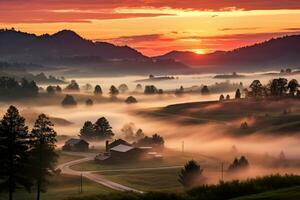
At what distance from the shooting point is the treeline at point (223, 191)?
42.5 meters

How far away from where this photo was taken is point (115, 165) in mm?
150125

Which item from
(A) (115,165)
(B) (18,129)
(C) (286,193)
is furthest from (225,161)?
(C) (286,193)

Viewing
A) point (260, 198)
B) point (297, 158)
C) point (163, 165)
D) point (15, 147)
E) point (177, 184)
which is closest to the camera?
point (260, 198)

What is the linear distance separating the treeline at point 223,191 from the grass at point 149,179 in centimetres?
6005

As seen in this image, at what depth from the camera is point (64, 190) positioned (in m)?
101

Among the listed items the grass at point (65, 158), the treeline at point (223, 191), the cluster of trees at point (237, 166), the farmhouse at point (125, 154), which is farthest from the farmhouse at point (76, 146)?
the treeline at point (223, 191)

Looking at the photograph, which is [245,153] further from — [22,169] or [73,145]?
[22,169]

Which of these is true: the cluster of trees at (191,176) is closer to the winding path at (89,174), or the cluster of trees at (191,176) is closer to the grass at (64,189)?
the winding path at (89,174)

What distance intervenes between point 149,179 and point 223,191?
76.7 metres

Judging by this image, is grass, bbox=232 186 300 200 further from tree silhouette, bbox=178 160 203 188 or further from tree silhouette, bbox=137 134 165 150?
tree silhouette, bbox=137 134 165 150

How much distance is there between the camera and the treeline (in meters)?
42.5

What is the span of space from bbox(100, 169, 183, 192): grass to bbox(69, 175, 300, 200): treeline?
60055 mm

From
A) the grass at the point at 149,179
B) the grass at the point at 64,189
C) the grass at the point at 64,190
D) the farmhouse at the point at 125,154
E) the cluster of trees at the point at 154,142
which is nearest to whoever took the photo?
the grass at the point at 64,190

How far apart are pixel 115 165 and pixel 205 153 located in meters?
36.4
